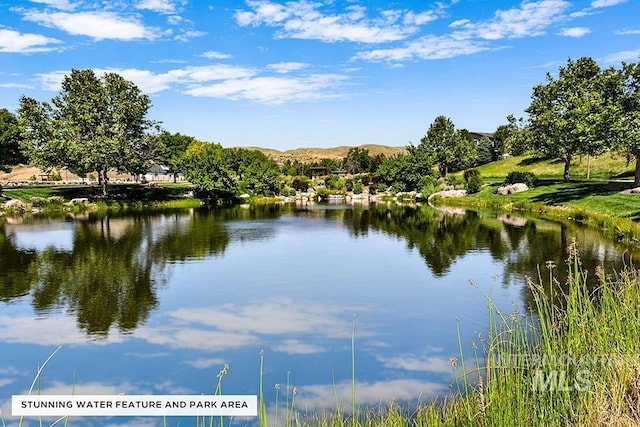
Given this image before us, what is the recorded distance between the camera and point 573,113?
43.9 meters

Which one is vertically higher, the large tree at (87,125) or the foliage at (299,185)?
the large tree at (87,125)

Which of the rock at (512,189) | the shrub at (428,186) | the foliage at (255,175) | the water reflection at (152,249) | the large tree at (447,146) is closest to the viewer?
the water reflection at (152,249)

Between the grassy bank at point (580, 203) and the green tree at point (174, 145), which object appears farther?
the green tree at point (174, 145)

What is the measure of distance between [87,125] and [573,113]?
5325 centimetres

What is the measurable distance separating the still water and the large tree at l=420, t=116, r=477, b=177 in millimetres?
63297

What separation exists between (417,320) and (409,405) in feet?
17.2

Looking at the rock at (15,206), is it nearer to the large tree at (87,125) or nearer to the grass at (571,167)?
the large tree at (87,125)

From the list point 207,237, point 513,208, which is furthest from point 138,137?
point 513,208

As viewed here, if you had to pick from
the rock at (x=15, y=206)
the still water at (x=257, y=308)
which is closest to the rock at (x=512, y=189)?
the still water at (x=257, y=308)

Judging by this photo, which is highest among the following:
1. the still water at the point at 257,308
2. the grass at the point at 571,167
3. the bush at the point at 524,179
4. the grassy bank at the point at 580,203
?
the grass at the point at 571,167

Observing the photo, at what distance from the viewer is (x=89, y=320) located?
46.5 ft

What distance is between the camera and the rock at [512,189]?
58.1 meters

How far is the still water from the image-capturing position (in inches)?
411

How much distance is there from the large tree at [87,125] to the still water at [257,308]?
2515 cm
